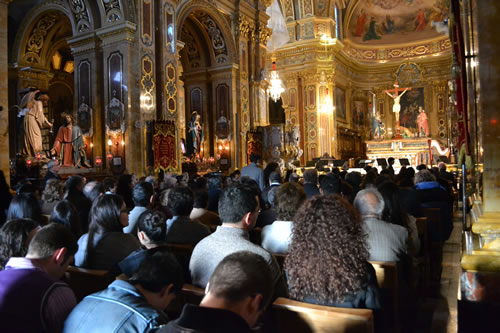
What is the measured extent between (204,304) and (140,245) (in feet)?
6.81

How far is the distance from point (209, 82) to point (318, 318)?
15.6 m

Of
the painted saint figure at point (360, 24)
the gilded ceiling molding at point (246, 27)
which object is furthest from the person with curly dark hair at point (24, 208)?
the painted saint figure at point (360, 24)

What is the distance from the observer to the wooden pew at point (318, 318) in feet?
5.32

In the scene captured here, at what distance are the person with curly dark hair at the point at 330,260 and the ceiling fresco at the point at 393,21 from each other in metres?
26.8

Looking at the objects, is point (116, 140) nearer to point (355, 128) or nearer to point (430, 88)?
point (355, 128)

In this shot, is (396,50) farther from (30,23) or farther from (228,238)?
(228,238)

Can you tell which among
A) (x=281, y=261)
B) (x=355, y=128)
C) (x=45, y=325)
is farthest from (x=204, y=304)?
(x=355, y=128)

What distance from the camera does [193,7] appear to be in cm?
1430

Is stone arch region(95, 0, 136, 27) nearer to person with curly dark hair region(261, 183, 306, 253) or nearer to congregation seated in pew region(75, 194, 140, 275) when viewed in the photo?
congregation seated in pew region(75, 194, 140, 275)

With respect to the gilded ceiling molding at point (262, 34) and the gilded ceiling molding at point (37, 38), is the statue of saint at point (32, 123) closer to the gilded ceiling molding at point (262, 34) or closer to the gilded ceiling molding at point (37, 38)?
the gilded ceiling molding at point (37, 38)

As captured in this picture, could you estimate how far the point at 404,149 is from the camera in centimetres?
2264

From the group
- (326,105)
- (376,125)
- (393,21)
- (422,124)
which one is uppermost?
(393,21)

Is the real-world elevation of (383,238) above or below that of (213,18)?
below

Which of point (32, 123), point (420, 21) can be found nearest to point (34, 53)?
point (32, 123)
